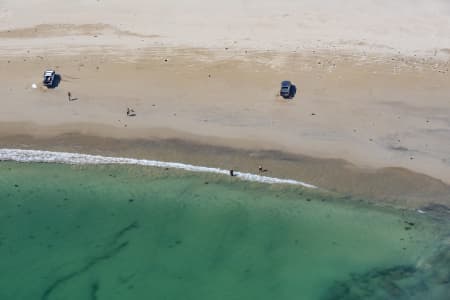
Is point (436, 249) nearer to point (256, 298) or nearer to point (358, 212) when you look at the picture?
point (358, 212)

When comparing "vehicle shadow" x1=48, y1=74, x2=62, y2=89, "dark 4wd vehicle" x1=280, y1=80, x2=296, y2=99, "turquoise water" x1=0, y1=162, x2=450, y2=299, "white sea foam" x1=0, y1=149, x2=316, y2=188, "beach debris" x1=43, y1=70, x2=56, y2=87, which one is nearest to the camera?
"turquoise water" x1=0, y1=162, x2=450, y2=299

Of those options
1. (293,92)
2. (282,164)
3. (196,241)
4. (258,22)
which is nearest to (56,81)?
(258,22)

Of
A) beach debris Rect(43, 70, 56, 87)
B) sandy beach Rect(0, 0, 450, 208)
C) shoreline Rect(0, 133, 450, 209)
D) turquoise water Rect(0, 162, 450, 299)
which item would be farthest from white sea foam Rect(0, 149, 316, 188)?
beach debris Rect(43, 70, 56, 87)

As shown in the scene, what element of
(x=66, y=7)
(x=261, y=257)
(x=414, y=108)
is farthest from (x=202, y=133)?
(x=66, y=7)

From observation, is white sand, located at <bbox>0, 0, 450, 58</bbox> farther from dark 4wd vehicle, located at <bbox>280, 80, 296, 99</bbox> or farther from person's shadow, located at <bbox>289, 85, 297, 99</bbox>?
dark 4wd vehicle, located at <bbox>280, 80, 296, 99</bbox>

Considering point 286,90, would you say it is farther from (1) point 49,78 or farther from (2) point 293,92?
(1) point 49,78

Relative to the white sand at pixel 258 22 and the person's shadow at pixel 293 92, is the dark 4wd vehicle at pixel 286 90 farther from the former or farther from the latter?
the white sand at pixel 258 22

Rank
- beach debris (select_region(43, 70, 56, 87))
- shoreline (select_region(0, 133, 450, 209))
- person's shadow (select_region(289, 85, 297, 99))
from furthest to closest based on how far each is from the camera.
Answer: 1. beach debris (select_region(43, 70, 56, 87))
2. person's shadow (select_region(289, 85, 297, 99))
3. shoreline (select_region(0, 133, 450, 209))
